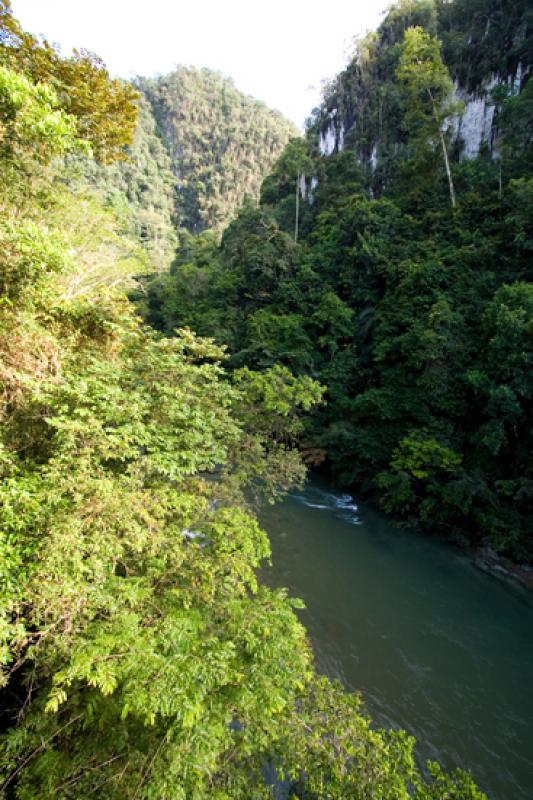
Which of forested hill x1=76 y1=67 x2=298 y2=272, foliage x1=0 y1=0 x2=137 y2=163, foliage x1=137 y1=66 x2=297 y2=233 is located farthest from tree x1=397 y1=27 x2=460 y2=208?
foliage x1=137 y1=66 x2=297 y2=233

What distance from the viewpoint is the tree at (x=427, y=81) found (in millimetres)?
17516

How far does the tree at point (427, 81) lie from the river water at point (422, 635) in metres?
16.2

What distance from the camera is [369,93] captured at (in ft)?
90.0

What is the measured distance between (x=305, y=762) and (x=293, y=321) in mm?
16615

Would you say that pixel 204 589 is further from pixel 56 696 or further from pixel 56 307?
pixel 56 307

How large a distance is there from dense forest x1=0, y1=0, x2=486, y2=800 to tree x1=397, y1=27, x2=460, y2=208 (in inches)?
707

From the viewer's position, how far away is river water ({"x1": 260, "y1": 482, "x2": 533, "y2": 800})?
564 cm

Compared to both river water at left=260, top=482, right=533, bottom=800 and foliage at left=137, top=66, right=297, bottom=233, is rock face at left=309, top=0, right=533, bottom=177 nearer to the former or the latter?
river water at left=260, top=482, right=533, bottom=800

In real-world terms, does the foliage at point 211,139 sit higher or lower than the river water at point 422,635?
higher

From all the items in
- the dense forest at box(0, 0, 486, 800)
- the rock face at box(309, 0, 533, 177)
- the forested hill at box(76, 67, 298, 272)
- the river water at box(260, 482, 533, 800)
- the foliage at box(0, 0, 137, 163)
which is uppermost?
the forested hill at box(76, 67, 298, 272)

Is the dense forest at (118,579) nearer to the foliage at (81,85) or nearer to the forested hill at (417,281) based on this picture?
the foliage at (81,85)

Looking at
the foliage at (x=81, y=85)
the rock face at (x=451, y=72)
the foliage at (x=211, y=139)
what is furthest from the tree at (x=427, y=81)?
the foliage at (x=211, y=139)

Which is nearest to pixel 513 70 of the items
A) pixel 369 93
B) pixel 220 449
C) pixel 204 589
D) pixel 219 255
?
pixel 369 93

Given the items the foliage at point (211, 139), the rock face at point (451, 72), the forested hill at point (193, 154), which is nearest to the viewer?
the rock face at point (451, 72)
